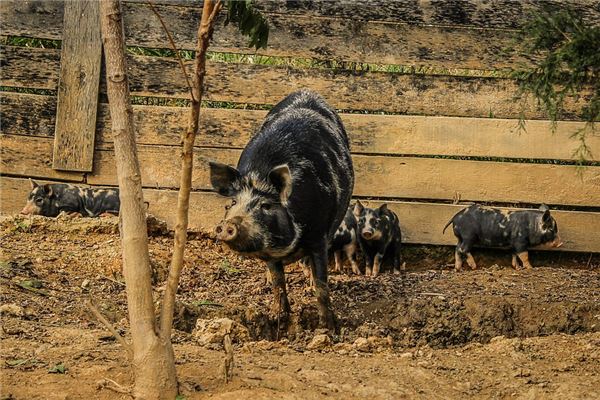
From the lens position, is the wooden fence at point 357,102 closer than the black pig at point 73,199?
Yes

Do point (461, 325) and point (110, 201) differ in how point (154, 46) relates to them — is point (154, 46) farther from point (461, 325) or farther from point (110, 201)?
point (461, 325)

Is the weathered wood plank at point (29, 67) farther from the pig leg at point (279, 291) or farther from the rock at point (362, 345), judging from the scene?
the rock at point (362, 345)

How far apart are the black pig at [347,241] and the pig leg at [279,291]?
2400 millimetres

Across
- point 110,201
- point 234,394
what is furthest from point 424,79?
point 234,394

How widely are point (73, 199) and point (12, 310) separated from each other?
3632 mm

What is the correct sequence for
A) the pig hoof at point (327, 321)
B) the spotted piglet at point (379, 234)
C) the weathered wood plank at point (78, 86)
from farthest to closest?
the weathered wood plank at point (78, 86)
the spotted piglet at point (379, 234)
the pig hoof at point (327, 321)

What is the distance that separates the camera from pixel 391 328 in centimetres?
627

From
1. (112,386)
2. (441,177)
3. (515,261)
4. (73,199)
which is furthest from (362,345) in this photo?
(73,199)

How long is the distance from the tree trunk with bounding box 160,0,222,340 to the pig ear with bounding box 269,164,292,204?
1.91 metres

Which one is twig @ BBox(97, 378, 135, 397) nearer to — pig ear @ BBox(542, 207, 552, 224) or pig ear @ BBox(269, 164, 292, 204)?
pig ear @ BBox(269, 164, 292, 204)

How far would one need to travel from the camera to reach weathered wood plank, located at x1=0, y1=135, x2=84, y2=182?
854 centimetres

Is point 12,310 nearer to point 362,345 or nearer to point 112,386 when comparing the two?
point 112,386

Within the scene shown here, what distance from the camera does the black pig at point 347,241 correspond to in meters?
8.65

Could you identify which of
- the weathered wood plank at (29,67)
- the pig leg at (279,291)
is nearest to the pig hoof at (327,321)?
the pig leg at (279,291)
